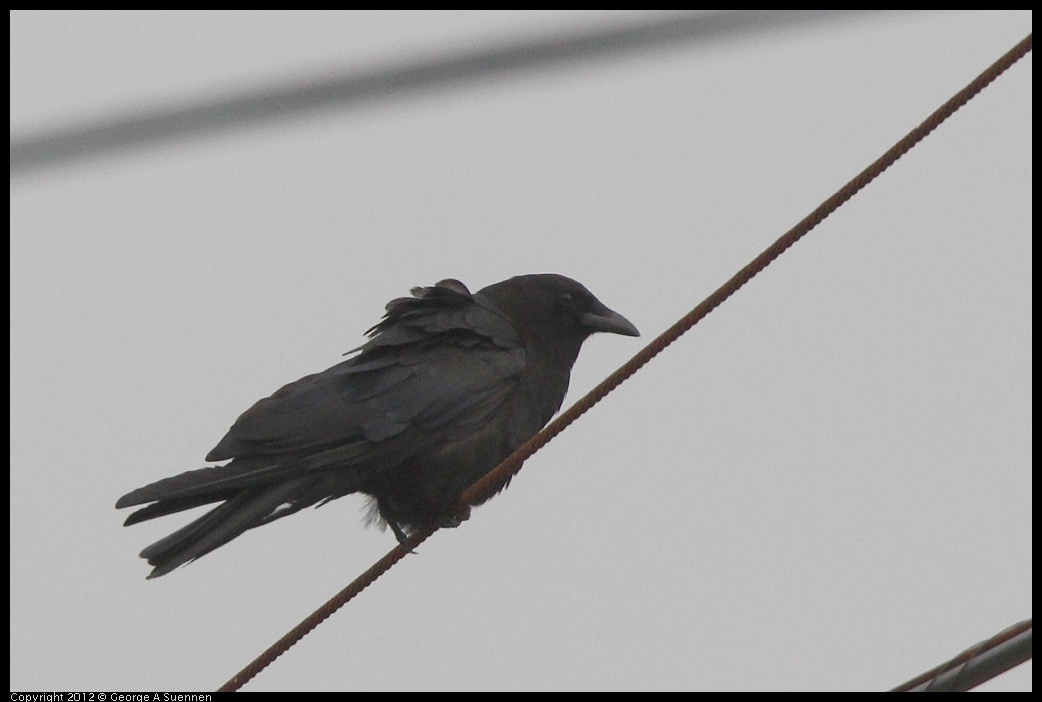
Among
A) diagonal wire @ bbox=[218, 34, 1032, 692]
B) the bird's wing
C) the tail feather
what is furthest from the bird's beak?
diagonal wire @ bbox=[218, 34, 1032, 692]

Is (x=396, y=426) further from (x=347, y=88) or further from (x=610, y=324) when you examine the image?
(x=347, y=88)

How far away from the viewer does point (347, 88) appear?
6.38ft

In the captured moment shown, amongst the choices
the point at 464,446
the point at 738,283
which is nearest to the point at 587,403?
the point at 738,283

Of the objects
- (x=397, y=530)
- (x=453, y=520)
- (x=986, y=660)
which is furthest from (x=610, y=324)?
(x=986, y=660)

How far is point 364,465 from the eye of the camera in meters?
5.48

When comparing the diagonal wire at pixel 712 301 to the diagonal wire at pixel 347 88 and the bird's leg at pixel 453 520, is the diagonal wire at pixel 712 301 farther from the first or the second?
the diagonal wire at pixel 347 88

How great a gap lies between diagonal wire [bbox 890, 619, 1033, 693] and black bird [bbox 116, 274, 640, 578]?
2.84 m

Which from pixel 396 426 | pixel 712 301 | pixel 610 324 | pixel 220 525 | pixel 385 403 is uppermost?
pixel 610 324

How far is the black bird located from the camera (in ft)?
16.5

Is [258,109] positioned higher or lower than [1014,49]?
lower

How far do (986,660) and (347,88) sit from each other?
2.09 metres

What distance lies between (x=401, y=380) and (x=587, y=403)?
5.68 feet

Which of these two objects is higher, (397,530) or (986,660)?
(397,530)

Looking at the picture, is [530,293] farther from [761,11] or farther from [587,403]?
[761,11]
